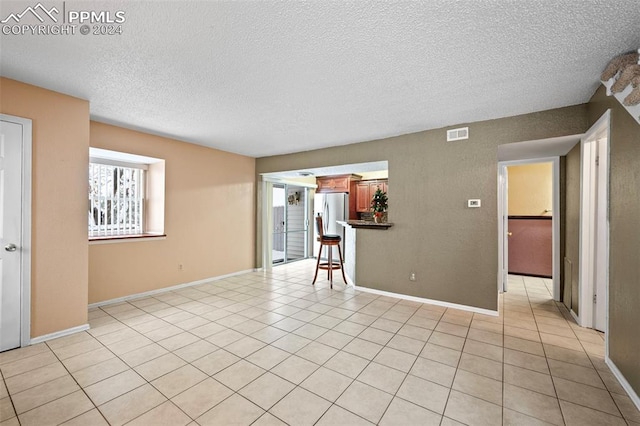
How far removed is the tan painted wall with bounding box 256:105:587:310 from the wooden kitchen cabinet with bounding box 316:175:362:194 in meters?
2.44

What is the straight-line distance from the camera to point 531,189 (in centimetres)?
561

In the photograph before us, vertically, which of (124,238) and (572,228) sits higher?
(572,228)

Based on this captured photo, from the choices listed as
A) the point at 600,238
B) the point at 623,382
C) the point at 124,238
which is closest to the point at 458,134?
the point at 600,238

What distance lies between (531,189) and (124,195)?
7841 millimetres

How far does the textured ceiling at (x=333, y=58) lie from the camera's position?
1.64 meters

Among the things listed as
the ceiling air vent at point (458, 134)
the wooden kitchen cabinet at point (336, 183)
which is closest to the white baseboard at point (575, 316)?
the ceiling air vent at point (458, 134)

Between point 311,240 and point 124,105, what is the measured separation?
18.1 ft

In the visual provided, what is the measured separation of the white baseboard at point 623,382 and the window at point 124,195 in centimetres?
559

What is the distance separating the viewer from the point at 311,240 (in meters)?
7.79

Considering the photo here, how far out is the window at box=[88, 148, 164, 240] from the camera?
3.95 metres

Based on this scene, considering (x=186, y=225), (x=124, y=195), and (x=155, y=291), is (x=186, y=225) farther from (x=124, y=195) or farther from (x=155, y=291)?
(x=155, y=291)

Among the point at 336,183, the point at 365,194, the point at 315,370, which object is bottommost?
the point at 315,370

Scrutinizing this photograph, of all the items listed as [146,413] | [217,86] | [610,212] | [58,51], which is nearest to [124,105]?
[58,51]

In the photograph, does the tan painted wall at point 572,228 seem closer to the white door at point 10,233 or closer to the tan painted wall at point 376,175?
the tan painted wall at point 376,175
